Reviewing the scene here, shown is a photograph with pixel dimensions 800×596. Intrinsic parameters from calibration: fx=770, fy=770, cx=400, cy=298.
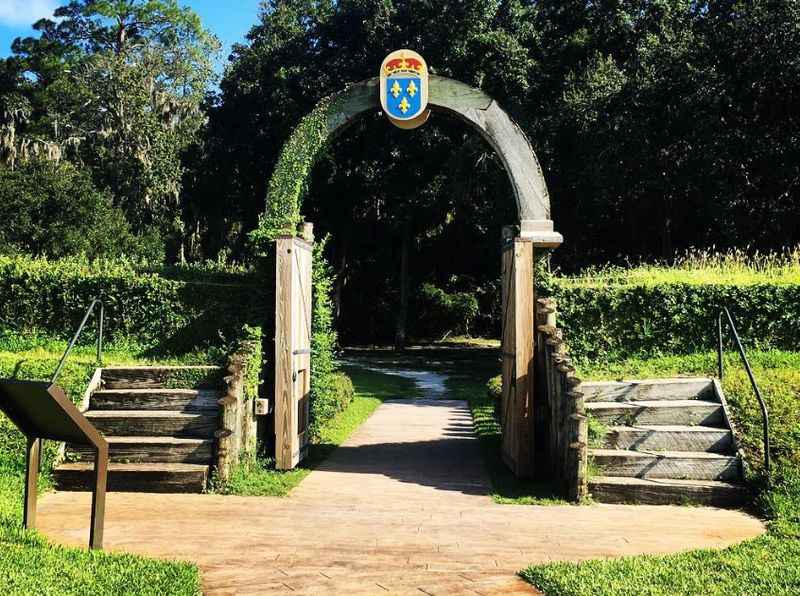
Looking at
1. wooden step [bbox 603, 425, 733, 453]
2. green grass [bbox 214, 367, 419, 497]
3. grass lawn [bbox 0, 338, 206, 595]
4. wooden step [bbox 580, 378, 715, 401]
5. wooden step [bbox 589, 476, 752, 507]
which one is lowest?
green grass [bbox 214, 367, 419, 497]

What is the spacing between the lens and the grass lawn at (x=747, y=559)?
4457mm

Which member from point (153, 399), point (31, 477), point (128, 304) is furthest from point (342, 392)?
point (31, 477)

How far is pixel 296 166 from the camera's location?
9.36 metres

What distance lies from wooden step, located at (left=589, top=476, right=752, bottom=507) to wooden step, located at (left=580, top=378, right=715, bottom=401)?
1.23 metres

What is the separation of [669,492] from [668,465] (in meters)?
0.34

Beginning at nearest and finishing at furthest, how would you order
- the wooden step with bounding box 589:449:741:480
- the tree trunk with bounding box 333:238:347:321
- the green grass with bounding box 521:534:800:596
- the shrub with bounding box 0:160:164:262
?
the green grass with bounding box 521:534:800:596, the wooden step with bounding box 589:449:741:480, the shrub with bounding box 0:160:164:262, the tree trunk with bounding box 333:238:347:321

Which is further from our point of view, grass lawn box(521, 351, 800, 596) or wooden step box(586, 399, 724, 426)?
wooden step box(586, 399, 724, 426)

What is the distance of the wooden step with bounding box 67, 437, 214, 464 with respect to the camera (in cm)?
769

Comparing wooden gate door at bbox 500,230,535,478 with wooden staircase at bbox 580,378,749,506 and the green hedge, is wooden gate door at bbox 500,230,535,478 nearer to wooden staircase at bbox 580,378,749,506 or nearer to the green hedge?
wooden staircase at bbox 580,378,749,506

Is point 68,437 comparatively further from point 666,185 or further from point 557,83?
point 557,83

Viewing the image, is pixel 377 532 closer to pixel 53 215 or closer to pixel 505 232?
pixel 505 232

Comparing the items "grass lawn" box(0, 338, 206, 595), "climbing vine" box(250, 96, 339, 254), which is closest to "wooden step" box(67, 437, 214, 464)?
"grass lawn" box(0, 338, 206, 595)

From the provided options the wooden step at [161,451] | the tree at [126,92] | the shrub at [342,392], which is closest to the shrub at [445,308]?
the tree at [126,92]

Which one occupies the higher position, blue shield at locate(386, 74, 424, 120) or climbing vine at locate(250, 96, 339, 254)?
blue shield at locate(386, 74, 424, 120)
